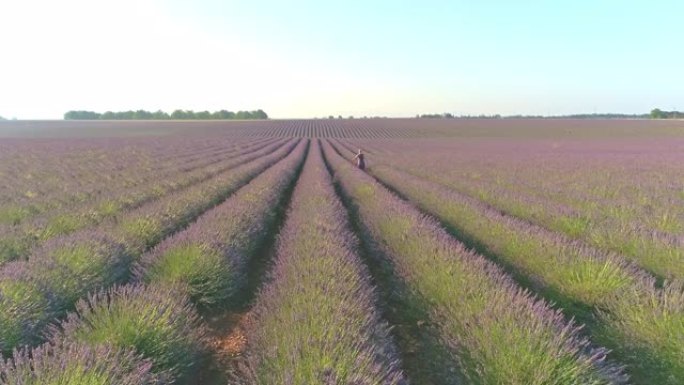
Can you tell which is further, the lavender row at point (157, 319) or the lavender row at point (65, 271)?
the lavender row at point (65, 271)

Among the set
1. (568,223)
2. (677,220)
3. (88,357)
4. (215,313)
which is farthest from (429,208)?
(88,357)

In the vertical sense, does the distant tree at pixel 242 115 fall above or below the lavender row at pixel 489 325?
below

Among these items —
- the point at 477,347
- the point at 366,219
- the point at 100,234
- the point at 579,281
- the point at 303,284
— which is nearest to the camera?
the point at 477,347

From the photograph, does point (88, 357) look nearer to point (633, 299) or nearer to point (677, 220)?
point (633, 299)

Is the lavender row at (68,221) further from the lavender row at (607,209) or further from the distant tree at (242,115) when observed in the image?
the distant tree at (242,115)

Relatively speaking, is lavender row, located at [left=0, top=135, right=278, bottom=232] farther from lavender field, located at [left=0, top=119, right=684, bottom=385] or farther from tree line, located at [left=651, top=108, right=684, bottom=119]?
tree line, located at [left=651, top=108, right=684, bottom=119]

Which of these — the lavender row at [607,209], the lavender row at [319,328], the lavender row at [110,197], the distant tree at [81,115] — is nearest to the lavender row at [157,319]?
the lavender row at [319,328]

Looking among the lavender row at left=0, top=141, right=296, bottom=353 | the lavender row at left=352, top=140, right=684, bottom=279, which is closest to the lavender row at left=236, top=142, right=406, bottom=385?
the lavender row at left=0, top=141, right=296, bottom=353

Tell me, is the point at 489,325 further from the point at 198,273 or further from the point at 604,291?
the point at 198,273
